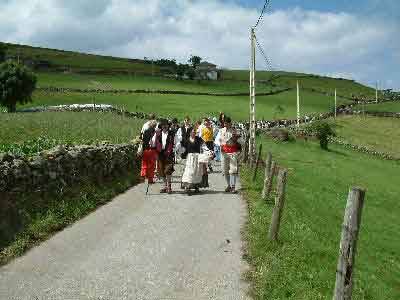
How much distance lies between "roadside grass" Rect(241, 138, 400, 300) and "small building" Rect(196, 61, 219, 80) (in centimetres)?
14098

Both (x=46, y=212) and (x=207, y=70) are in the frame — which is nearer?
(x=46, y=212)

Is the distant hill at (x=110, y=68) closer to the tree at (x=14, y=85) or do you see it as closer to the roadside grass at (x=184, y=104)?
the roadside grass at (x=184, y=104)

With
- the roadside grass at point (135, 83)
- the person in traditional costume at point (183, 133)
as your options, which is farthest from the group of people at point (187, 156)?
the roadside grass at point (135, 83)

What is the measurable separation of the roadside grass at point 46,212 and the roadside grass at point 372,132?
51370 mm

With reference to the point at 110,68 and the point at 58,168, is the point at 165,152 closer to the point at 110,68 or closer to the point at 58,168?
the point at 58,168

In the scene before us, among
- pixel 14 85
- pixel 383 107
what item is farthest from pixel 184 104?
pixel 383 107

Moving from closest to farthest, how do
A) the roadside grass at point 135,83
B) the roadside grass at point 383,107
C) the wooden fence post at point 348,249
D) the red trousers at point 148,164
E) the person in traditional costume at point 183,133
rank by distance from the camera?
the wooden fence post at point 348,249 → the red trousers at point 148,164 → the person in traditional costume at point 183,133 → the roadside grass at point 383,107 → the roadside grass at point 135,83

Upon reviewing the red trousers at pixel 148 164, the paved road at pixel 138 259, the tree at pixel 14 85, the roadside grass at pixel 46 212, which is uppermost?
the tree at pixel 14 85

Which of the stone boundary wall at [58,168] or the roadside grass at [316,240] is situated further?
the stone boundary wall at [58,168]

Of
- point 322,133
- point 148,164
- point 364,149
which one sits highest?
point 148,164

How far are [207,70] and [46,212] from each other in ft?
562

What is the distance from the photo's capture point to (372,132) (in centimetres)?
8281

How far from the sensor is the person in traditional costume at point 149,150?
18.4 metres

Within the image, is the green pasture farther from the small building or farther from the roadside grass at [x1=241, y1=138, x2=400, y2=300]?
the roadside grass at [x1=241, y1=138, x2=400, y2=300]
